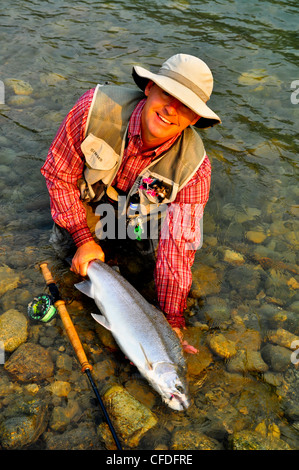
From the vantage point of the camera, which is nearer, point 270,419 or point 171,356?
point 171,356

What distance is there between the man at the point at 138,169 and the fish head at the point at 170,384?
68 cm

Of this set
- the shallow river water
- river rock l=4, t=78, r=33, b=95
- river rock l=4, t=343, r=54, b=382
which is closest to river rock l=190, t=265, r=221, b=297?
the shallow river water

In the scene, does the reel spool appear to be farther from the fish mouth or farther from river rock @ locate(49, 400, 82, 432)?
the fish mouth

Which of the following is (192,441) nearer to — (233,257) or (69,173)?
(233,257)

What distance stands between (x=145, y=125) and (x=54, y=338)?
6.58 ft

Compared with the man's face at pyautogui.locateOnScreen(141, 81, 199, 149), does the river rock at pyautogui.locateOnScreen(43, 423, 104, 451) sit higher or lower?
lower

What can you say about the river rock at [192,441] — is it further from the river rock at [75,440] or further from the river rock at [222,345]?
the river rock at [222,345]

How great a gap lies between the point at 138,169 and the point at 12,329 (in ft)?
6.02

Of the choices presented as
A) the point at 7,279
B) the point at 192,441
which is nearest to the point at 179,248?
the point at 192,441

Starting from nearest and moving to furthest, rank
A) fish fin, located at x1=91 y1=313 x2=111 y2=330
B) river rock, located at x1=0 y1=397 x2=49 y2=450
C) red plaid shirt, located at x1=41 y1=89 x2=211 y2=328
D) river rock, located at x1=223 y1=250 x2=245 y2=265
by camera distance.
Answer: river rock, located at x1=0 y1=397 x2=49 y2=450
fish fin, located at x1=91 y1=313 x2=111 y2=330
red plaid shirt, located at x1=41 y1=89 x2=211 y2=328
river rock, located at x1=223 y1=250 x2=245 y2=265

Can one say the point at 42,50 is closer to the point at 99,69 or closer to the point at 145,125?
the point at 99,69

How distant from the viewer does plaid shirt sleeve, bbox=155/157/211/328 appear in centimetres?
396

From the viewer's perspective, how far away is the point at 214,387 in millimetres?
3686

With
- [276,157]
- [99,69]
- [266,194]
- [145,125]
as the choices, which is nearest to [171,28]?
[99,69]
